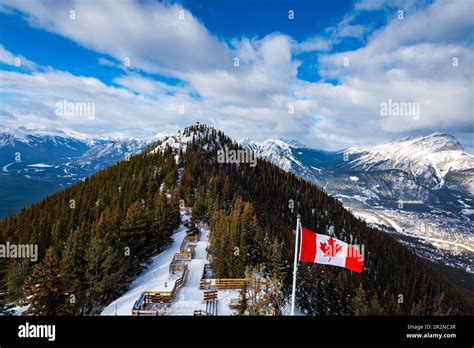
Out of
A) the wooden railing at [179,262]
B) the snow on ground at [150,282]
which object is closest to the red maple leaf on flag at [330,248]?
the snow on ground at [150,282]

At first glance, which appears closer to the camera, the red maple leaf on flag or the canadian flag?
the canadian flag

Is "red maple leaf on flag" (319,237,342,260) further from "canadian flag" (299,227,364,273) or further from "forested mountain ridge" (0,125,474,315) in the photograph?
"forested mountain ridge" (0,125,474,315)

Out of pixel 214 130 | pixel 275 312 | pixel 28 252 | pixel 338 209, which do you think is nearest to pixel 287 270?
pixel 275 312

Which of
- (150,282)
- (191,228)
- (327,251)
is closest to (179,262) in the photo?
(150,282)

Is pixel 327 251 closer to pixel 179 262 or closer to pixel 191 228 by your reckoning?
pixel 179 262

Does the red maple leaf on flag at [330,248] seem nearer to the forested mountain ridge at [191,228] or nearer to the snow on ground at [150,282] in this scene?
the forested mountain ridge at [191,228]

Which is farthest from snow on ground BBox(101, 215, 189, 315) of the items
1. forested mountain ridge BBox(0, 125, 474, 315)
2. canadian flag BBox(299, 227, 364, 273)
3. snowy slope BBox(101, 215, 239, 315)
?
canadian flag BBox(299, 227, 364, 273)
